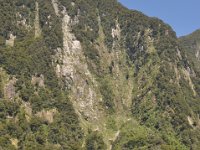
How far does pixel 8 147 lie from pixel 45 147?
1849 centimetres

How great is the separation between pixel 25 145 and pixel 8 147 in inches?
379

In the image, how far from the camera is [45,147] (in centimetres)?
19938

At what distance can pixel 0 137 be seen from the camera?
189125 millimetres

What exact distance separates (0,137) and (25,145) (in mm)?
11419

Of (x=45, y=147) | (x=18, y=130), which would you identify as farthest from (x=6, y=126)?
(x=45, y=147)

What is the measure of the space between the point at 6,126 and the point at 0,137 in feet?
26.1

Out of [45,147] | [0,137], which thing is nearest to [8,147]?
[0,137]

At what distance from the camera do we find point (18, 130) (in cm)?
19725

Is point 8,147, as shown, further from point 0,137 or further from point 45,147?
point 45,147

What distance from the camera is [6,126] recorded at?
196 meters

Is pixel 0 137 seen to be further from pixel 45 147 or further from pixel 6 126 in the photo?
pixel 45 147

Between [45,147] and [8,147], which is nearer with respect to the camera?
[8,147]
